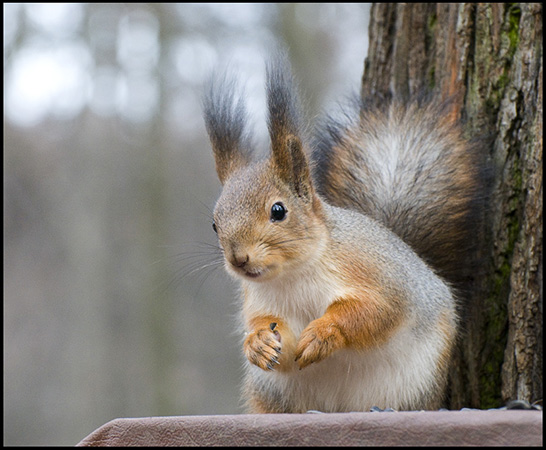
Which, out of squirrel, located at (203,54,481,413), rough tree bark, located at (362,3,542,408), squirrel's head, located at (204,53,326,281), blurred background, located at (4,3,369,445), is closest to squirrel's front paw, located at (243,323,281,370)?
squirrel, located at (203,54,481,413)

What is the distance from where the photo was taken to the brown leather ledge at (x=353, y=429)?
1.08m

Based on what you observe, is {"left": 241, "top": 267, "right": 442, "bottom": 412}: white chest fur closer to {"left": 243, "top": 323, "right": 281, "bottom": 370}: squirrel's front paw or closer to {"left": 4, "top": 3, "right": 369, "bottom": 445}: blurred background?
{"left": 243, "top": 323, "right": 281, "bottom": 370}: squirrel's front paw

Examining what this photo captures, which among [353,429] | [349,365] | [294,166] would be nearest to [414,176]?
[294,166]

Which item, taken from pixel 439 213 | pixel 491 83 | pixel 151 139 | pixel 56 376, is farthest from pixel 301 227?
pixel 56 376

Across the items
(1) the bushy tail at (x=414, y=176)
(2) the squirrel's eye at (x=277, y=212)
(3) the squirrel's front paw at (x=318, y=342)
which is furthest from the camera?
(1) the bushy tail at (x=414, y=176)

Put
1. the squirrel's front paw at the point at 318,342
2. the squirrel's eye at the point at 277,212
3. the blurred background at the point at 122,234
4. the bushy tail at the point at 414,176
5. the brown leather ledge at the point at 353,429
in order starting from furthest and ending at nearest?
the blurred background at the point at 122,234 → the bushy tail at the point at 414,176 → the squirrel's eye at the point at 277,212 → the squirrel's front paw at the point at 318,342 → the brown leather ledge at the point at 353,429

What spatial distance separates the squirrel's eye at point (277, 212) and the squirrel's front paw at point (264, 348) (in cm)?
20

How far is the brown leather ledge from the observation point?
1.08 meters

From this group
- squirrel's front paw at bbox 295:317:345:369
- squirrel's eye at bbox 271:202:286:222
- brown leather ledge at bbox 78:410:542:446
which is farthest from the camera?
squirrel's eye at bbox 271:202:286:222

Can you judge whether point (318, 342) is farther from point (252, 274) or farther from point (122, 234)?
point (122, 234)

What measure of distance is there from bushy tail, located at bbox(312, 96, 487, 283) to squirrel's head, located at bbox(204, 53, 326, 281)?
19 cm

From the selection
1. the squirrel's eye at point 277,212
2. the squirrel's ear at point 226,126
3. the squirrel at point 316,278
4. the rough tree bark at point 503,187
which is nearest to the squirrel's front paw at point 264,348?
the squirrel at point 316,278

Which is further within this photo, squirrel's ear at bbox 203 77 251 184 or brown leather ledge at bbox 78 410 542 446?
squirrel's ear at bbox 203 77 251 184

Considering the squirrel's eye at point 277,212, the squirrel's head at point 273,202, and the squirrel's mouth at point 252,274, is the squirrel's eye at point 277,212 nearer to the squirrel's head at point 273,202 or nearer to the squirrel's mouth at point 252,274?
the squirrel's head at point 273,202
